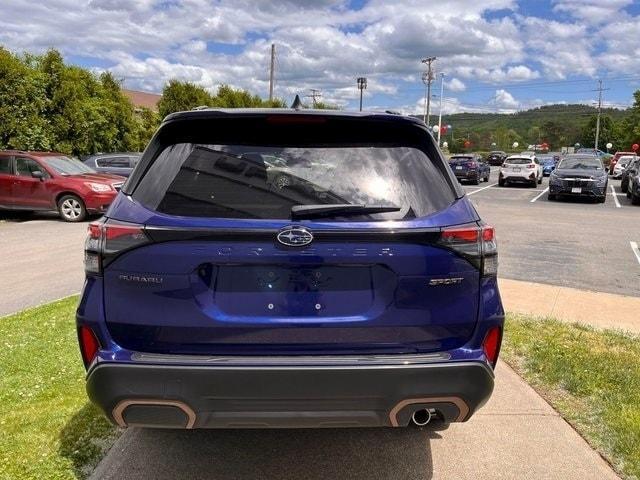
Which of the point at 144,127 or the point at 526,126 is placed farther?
the point at 526,126

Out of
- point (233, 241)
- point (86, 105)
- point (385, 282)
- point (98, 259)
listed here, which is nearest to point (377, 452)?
point (385, 282)

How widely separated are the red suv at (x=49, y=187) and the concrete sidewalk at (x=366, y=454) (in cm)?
1152

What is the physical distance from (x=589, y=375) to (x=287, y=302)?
3084 mm

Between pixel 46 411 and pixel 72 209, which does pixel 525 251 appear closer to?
pixel 46 411

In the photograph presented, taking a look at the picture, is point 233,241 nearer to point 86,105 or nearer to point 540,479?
point 540,479

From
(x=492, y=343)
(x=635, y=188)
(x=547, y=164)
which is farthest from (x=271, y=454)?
(x=547, y=164)

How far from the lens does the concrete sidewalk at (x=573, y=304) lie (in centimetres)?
622

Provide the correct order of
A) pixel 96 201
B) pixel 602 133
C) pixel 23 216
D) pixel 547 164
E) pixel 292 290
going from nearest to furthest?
pixel 292 290
pixel 96 201
pixel 23 216
pixel 547 164
pixel 602 133

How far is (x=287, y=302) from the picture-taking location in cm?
248

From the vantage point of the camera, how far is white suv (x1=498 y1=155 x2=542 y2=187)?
96.8 ft

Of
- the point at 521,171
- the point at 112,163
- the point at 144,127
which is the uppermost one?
the point at 144,127

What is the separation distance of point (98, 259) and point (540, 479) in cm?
253

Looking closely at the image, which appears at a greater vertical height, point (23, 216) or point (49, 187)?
point (49, 187)

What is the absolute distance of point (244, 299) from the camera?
2.48 meters
